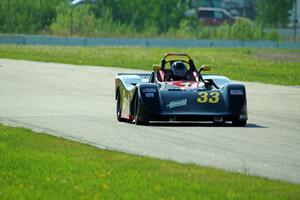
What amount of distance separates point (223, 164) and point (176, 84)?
5.32 meters

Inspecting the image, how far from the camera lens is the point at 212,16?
88.6m

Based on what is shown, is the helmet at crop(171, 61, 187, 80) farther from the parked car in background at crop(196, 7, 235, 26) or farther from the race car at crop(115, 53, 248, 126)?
the parked car in background at crop(196, 7, 235, 26)

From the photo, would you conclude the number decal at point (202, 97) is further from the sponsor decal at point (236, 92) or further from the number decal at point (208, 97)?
the sponsor decal at point (236, 92)

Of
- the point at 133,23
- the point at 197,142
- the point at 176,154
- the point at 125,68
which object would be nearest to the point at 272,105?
the point at 197,142

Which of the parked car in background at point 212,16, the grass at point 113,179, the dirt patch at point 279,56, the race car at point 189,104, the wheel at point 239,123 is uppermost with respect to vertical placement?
the grass at point 113,179

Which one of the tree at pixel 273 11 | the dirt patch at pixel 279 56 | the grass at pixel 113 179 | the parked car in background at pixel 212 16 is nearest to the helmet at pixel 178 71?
the grass at pixel 113 179

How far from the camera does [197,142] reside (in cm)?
1489

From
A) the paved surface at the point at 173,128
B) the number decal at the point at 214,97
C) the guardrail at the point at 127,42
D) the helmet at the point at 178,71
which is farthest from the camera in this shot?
the guardrail at the point at 127,42

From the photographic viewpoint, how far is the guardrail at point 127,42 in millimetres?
59438

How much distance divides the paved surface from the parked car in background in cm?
5828

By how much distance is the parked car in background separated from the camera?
286 feet

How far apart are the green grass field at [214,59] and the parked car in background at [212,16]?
3314cm

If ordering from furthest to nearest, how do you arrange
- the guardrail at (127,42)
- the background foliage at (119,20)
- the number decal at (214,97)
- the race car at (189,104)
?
1. the background foliage at (119,20)
2. the guardrail at (127,42)
3. the number decal at (214,97)
4. the race car at (189,104)

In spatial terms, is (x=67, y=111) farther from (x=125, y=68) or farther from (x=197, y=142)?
(x=125, y=68)
